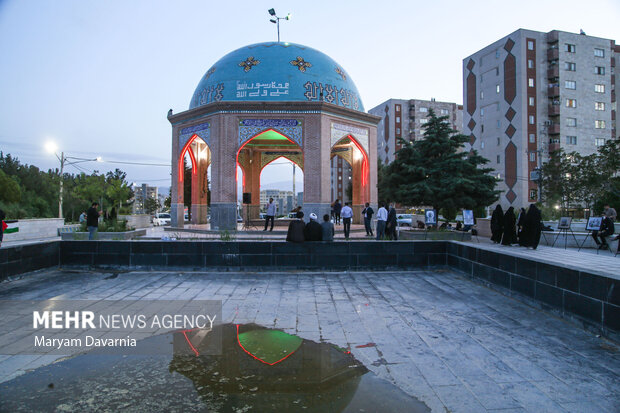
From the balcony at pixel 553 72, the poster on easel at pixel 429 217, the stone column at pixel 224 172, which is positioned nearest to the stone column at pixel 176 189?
the stone column at pixel 224 172

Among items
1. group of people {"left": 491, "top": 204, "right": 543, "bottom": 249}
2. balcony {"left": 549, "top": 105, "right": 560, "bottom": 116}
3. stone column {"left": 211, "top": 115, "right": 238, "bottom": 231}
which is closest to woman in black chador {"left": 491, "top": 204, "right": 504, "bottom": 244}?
group of people {"left": 491, "top": 204, "right": 543, "bottom": 249}

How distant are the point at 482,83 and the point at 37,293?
4975cm

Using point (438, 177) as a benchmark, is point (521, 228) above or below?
below

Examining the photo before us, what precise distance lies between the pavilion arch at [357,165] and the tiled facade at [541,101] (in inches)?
1006

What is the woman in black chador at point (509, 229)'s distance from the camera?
36.6 feet

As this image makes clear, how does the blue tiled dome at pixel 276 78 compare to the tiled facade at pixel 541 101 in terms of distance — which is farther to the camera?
the tiled facade at pixel 541 101

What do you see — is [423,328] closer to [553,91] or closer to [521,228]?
[521,228]

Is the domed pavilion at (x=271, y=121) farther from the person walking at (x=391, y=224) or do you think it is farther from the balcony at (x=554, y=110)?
the balcony at (x=554, y=110)

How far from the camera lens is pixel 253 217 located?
27156mm

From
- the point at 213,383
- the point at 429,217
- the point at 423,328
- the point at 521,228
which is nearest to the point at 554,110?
the point at 429,217

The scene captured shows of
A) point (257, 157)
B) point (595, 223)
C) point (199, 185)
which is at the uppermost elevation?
point (257, 157)

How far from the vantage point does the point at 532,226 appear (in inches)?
404

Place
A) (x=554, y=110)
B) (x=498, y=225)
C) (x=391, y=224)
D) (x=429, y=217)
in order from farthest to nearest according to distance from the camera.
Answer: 1. (x=554, y=110)
2. (x=429, y=217)
3. (x=391, y=224)
4. (x=498, y=225)

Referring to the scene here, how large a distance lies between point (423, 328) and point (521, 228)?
8.09 meters
